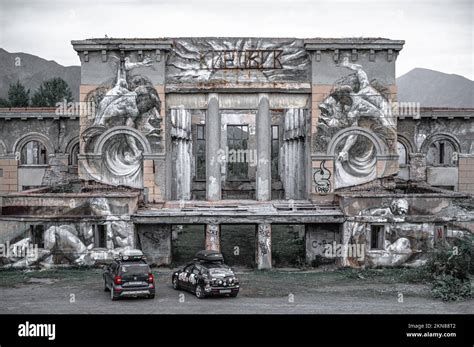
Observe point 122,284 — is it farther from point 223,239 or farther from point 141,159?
point 223,239

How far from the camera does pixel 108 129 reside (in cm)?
3350

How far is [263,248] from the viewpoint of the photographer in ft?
99.3

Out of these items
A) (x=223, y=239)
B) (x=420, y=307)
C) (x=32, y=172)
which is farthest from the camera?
(x=32, y=172)

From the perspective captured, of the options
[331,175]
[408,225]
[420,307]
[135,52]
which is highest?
[135,52]

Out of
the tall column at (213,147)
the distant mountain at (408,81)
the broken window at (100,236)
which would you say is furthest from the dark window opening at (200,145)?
the distant mountain at (408,81)

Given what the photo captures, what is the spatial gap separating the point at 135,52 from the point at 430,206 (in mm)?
15913

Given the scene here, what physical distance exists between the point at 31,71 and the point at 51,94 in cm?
3380

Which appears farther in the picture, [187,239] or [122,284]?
[187,239]

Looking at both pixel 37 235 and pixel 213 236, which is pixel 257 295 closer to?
pixel 213 236

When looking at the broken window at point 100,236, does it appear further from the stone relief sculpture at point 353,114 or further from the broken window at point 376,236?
the broken window at point 376,236

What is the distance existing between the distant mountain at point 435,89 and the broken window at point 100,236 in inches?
2354

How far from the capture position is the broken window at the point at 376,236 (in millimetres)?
30078

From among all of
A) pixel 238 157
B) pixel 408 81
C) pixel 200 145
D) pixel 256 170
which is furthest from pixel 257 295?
pixel 408 81

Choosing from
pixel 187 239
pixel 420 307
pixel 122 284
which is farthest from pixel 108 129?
pixel 420 307
